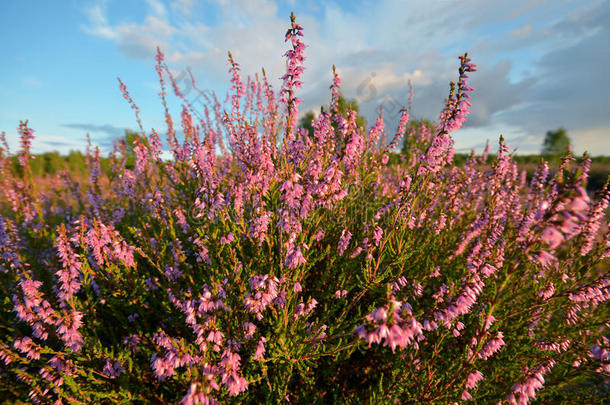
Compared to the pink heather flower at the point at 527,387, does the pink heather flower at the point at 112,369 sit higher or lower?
lower

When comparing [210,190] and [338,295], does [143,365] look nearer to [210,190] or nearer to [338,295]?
[210,190]

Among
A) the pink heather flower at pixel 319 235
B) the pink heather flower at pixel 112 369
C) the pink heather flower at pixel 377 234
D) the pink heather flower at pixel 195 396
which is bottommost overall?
the pink heather flower at pixel 112 369

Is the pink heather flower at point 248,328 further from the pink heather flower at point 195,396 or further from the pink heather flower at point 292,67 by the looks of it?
the pink heather flower at point 292,67

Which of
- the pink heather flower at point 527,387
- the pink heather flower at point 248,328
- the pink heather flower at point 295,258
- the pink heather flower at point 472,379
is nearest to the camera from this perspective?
the pink heather flower at point 527,387

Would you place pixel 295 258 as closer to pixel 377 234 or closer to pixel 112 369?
pixel 377 234

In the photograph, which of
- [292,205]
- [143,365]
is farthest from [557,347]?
[143,365]

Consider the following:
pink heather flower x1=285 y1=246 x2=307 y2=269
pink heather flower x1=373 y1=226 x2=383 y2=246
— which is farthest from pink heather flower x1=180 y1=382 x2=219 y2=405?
pink heather flower x1=373 y1=226 x2=383 y2=246

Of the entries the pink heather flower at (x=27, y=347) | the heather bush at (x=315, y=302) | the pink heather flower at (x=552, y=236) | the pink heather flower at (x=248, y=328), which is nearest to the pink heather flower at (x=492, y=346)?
the heather bush at (x=315, y=302)


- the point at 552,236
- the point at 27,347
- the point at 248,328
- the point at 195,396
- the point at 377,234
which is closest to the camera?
the point at 552,236

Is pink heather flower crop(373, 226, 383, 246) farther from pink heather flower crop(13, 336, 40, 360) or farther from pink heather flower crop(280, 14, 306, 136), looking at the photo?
pink heather flower crop(13, 336, 40, 360)

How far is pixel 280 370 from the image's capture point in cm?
307

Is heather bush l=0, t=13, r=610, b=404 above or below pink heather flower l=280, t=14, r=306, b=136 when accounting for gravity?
below

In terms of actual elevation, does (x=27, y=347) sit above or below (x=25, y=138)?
below

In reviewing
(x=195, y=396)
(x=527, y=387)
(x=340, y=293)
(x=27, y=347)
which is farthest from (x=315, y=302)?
(x=27, y=347)
